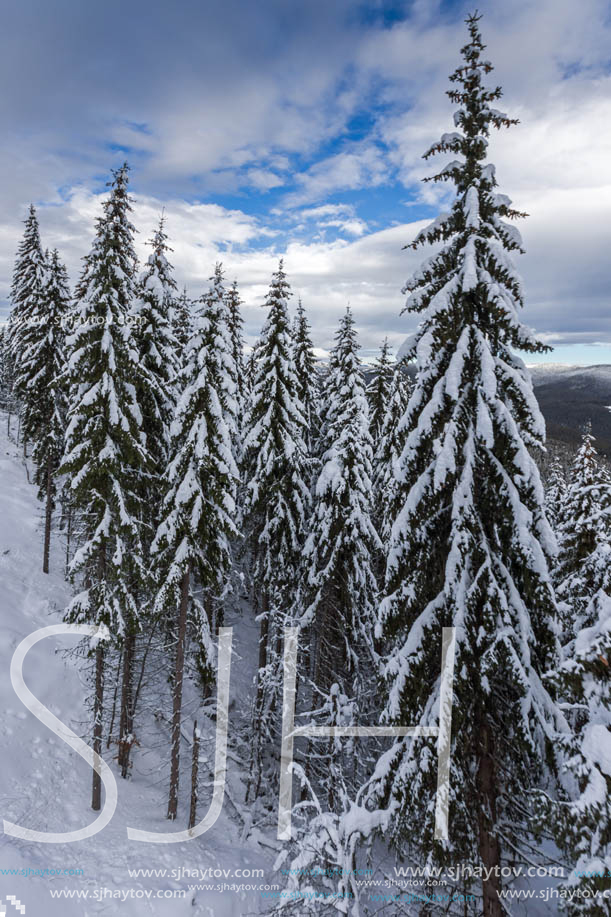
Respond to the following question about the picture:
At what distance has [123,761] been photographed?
17.4 meters

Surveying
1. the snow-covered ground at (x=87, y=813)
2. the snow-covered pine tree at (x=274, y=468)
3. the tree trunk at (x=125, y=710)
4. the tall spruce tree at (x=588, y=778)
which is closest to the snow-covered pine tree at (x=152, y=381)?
the tree trunk at (x=125, y=710)

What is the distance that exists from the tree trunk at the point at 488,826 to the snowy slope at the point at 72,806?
797cm

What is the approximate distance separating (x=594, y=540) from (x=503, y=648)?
10.6 metres

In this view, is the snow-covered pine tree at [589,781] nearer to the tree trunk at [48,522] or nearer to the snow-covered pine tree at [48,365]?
the snow-covered pine tree at [48,365]

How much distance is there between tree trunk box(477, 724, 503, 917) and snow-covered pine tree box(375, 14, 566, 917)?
0.08 ft

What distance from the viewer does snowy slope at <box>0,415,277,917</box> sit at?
1077 cm

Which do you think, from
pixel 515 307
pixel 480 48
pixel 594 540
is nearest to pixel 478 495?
pixel 515 307

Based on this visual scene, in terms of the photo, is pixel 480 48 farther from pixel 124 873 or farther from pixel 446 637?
pixel 124 873

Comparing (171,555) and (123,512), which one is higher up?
(123,512)

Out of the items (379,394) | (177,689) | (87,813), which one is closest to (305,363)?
(379,394)

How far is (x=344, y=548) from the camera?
17.6m

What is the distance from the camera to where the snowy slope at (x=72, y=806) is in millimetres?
10773

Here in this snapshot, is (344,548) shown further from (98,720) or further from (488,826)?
(488,826)

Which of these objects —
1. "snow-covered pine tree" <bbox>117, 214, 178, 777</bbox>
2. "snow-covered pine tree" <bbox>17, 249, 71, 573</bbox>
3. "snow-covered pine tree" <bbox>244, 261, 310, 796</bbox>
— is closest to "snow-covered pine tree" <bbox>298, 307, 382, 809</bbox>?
"snow-covered pine tree" <bbox>244, 261, 310, 796</bbox>
